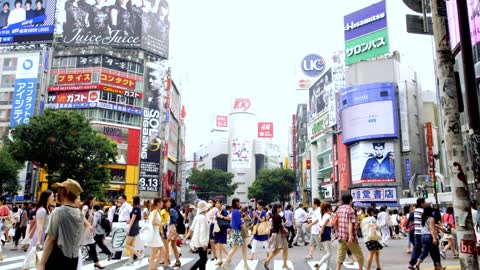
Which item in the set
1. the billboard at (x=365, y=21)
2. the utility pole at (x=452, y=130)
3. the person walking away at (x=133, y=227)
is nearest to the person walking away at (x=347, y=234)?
the utility pole at (x=452, y=130)

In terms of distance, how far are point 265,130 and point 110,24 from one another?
67.6 m

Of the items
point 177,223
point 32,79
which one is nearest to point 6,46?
point 32,79

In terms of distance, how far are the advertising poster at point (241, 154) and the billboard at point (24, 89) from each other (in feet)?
205

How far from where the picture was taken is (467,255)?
5.51 m

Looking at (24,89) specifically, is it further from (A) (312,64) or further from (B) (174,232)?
(A) (312,64)

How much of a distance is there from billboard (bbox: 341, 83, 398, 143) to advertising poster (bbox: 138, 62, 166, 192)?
912 inches

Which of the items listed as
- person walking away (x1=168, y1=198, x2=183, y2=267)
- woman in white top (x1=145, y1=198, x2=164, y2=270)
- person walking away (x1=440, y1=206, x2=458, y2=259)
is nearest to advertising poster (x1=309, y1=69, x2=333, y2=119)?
person walking away (x1=440, y1=206, x2=458, y2=259)

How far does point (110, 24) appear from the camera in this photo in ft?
176

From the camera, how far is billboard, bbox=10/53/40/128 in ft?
153

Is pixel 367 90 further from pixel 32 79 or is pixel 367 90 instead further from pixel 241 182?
pixel 241 182

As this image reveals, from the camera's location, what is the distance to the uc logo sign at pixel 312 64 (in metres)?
81.6

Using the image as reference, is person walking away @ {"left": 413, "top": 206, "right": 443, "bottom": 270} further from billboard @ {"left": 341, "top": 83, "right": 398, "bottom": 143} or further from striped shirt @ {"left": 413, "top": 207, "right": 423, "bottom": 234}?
billboard @ {"left": 341, "top": 83, "right": 398, "bottom": 143}

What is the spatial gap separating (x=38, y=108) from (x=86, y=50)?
9.66 metres

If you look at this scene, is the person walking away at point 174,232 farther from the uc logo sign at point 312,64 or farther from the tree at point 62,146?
the uc logo sign at point 312,64
